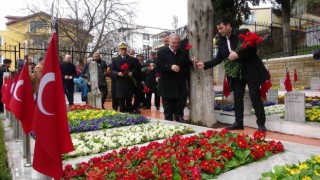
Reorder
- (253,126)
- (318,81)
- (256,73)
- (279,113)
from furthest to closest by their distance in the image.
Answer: (318,81), (279,113), (253,126), (256,73)

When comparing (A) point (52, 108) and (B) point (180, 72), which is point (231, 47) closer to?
(B) point (180, 72)

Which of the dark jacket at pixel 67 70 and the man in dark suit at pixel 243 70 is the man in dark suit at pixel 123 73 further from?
the man in dark suit at pixel 243 70

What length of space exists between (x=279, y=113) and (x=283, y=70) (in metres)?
11.0

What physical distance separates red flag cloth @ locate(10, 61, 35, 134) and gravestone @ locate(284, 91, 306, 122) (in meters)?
4.63

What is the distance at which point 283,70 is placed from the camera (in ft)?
59.1

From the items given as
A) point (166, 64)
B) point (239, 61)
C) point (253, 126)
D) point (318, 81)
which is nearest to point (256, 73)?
point (239, 61)

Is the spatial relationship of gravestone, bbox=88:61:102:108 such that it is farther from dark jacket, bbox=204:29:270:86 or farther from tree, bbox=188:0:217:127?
dark jacket, bbox=204:29:270:86

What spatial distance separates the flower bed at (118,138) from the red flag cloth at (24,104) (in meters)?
0.60

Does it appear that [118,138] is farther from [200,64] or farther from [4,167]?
[200,64]

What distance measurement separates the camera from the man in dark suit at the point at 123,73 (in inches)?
352

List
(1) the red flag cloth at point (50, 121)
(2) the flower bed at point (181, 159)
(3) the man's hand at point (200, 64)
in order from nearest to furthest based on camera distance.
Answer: (1) the red flag cloth at point (50, 121) → (2) the flower bed at point (181, 159) → (3) the man's hand at point (200, 64)

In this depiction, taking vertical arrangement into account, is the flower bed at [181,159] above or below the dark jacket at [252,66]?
below

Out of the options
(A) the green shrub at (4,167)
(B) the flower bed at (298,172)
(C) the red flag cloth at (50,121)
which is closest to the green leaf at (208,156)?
(B) the flower bed at (298,172)

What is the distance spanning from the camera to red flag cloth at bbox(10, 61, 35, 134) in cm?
401
